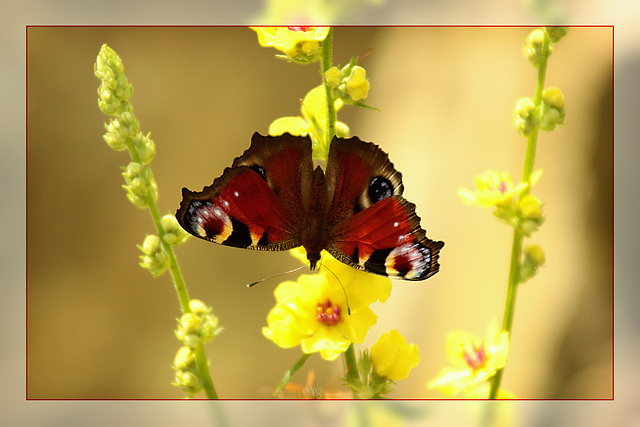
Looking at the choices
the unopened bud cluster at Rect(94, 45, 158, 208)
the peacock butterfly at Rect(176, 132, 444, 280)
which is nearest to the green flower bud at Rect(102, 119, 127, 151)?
the unopened bud cluster at Rect(94, 45, 158, 208)

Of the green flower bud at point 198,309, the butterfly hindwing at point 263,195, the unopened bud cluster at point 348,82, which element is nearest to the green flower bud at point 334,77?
the unopened bud cluster at point 348,82

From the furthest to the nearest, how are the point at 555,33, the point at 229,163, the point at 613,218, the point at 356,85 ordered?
1. the point at 229,163
2. the point at 613,218
3. the point at 555,33
4. the point at 356,85

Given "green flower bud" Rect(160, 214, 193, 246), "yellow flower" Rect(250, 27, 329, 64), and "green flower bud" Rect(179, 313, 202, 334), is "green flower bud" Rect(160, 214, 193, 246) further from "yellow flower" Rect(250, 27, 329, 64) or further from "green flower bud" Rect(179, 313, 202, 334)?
"yellow flower" Rect(250, 27, 329, 64)

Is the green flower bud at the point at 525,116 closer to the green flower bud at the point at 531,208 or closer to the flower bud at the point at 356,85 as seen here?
the green flower bud at the point at 531,208

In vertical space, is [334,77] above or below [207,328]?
above

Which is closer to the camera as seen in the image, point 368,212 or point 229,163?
point 368,212

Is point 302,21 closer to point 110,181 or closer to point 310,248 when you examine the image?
point 310,248

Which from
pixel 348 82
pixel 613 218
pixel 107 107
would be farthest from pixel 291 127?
pixel 613 218

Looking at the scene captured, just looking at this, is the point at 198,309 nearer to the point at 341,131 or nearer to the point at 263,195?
the point at 263,195

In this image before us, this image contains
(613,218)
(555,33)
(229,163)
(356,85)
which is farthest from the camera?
(229,163)
